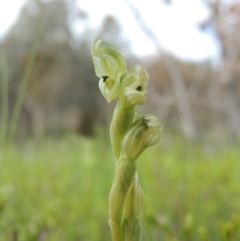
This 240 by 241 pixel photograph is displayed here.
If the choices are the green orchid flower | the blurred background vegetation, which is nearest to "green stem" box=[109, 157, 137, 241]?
the green orchid flower

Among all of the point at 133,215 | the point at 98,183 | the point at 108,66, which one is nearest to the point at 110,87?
the point at 108,66

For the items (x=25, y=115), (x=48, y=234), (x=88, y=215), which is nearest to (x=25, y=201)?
(x=88, y=215)

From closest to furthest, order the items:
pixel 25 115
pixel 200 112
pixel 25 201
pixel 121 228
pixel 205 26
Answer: pixel 121 228
pixel 25 201
pixel 205 26
pixel 200 112
pixel 25 115

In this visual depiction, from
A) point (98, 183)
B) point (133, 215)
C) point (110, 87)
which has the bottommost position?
point (133, 215)

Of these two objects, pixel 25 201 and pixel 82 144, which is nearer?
pixel 25 201

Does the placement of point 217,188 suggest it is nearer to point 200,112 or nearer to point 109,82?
point 109,82

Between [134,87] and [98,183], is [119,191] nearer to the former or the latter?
[134,87]

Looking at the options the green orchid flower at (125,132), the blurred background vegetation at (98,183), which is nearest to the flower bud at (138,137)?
the green orchid flower at (125,132)
